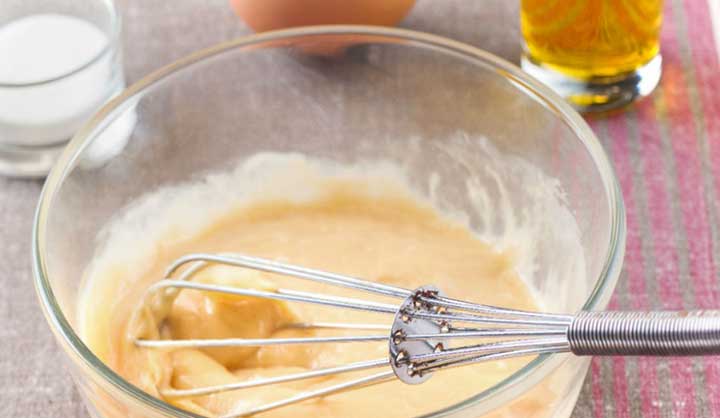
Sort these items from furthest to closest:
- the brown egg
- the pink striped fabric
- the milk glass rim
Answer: the brown egg < the milk glass rim < the pink striped fabric

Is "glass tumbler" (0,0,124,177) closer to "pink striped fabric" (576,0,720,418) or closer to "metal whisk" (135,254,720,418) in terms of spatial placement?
"metal whisk" (135,254,720,418)

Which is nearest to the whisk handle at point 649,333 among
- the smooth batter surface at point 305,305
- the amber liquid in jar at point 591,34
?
the smooth batter surface at point 305,305

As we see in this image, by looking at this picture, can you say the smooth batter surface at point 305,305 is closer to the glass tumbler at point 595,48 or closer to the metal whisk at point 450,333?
the metal whisk at point 450,333

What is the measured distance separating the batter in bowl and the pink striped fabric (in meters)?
0.12

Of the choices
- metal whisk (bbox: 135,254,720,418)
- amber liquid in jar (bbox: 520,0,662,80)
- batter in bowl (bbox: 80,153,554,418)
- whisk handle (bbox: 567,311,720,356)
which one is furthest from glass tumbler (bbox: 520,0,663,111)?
whisk handle (bbox: 567,311,720,356)

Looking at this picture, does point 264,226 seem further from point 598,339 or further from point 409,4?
point 598,339

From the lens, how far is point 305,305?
982 mm

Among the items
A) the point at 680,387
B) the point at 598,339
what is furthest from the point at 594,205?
the point at 598,339

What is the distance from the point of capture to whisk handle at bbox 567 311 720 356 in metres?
0.56

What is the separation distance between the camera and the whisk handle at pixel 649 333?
562 millimetres

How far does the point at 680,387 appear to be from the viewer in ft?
3.24

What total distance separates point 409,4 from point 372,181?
0.29m

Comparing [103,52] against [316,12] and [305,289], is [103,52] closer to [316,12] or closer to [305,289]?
[316,12]

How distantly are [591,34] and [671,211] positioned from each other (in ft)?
0.72
